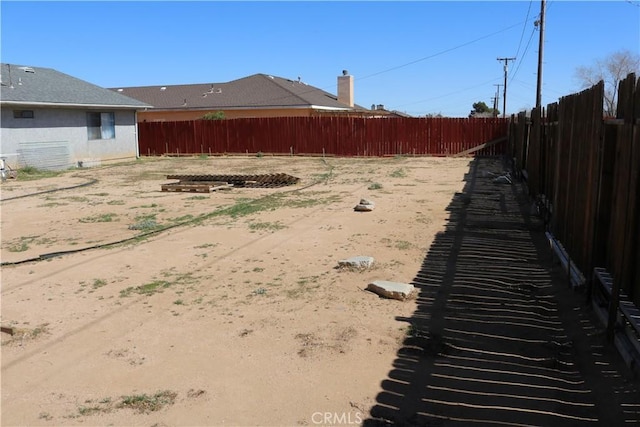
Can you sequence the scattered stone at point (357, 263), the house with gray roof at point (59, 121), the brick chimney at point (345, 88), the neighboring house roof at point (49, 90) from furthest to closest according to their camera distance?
the brick chimney at point (345, 88), the neighboring house roof at point (49, 90), the house with gray roof at point (59, 121), the scattered stone at point (357, 263)

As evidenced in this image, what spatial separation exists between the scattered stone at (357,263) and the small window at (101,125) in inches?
883

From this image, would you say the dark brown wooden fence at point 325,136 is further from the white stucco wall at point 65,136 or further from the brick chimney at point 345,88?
the brick chimney at point 345,88

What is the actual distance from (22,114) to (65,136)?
2.36 m

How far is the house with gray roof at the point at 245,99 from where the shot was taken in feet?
125

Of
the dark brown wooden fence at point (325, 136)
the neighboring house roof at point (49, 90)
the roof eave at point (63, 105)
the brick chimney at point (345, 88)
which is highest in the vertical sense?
the brick chimney at point (345, 88)

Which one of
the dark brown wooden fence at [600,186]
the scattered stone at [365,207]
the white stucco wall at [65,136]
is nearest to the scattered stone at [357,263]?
the dark brown wooden fence at [600,186]

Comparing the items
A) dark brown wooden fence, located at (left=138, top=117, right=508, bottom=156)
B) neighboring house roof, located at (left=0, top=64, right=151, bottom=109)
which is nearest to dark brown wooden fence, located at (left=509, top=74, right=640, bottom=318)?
neighboring house roof, located at (left=0, top=64, right=151, bottom=109)

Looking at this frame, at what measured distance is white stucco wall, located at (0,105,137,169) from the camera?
21.8 m

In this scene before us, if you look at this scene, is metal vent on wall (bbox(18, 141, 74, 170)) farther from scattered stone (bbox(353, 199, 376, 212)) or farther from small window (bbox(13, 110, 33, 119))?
scattered stone (bbox(353, 199, 376, 212))

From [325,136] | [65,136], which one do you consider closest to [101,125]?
[65,136]

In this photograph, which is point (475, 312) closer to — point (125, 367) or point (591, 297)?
point (591, 297)

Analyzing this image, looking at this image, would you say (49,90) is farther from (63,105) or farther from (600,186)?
(600,186)

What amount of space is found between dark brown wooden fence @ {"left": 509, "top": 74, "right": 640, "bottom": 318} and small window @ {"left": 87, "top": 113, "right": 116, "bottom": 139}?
23456mm

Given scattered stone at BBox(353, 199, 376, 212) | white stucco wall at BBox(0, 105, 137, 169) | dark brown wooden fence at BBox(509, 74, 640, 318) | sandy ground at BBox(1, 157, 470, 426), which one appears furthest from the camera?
white stucco wall at BBox(0, 105, 137, 169)
